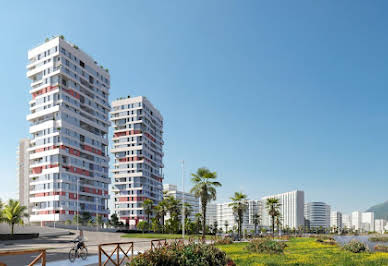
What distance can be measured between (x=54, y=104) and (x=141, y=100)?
39.5 meters

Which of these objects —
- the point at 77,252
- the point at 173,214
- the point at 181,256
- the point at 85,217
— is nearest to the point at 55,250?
the point at 77,252

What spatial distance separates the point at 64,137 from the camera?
84.7m

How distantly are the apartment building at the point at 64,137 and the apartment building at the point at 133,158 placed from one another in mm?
16128

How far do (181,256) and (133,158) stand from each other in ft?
356

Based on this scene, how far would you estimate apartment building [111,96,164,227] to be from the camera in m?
116

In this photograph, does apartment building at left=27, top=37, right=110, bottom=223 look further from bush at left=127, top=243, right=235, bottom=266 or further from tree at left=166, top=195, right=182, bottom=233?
bush at left=127, top=243, right=235, bottom=266

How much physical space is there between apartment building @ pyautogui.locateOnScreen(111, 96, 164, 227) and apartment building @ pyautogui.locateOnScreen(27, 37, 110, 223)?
635 inches

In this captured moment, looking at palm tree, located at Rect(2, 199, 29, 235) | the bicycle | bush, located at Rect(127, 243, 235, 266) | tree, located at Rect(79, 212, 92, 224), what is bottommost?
tree, located at Rect(79, 212, 92, 224)

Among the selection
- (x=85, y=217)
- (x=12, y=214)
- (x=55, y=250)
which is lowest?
(x=85, y=217)

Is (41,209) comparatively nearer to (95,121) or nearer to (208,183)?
(95,121)

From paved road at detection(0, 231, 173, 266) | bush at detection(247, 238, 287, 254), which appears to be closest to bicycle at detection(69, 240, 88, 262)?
paved road at detection(0, 231, 173, 266)

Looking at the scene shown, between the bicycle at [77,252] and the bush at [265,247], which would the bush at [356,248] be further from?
the bicycle at [77,252]

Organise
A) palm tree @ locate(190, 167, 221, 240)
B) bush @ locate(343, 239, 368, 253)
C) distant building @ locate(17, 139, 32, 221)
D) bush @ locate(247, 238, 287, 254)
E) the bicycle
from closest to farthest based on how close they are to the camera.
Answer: the bicycle
bush @ locate(247, 238, 287, 254)
bush @ locate(343, 239, 368, 253)
palm tree @ locate(190, 167, 221, 240)
distant building @ locate(17, 139, 32, 221)

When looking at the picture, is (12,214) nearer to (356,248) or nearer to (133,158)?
(356,248)
